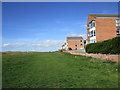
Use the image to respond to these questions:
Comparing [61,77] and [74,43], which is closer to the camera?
[61,77]

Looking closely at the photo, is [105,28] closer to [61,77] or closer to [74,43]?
[61,77]

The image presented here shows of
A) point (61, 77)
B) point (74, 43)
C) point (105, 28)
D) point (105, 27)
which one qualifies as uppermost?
point (105, 27)

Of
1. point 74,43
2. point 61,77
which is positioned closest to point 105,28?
point 61,77

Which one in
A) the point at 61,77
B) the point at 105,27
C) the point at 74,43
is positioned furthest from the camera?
the point at 74,43

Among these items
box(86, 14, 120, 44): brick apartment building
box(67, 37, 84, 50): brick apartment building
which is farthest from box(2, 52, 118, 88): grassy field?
box(67, 37, 84, 50): brick apartment building

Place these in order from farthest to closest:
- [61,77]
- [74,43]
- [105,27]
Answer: [74,43] → [105,27] → [61,77]

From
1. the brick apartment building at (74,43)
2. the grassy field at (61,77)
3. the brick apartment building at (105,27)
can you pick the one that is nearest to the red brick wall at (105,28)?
the brick apartment building at (105,27)

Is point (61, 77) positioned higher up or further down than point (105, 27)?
further down

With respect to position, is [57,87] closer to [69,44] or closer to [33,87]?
[33,87]

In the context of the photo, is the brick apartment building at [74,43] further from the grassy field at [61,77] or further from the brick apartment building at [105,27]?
the grassy field at [61,77]

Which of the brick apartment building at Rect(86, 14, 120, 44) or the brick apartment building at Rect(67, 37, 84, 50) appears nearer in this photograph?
the brick apartment building at Rect(86, 14, 120, 44)

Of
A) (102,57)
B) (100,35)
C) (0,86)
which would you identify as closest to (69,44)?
(100,35)

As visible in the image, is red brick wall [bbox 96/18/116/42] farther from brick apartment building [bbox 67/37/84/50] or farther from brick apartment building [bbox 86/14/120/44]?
brick apartment building [bbox 67/37/84/50]

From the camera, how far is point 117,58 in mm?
13547
